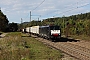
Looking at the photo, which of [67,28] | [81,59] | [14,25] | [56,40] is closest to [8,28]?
[14,25]

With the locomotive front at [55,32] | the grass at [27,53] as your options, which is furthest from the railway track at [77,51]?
the locomotive front at [55,32]

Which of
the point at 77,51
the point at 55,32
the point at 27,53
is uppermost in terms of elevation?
the point at 55,32

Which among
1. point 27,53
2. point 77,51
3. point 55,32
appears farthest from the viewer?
point 55,32

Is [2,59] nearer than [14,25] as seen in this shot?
Yes

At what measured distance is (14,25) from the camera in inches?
5837

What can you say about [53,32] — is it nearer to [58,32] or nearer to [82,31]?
[58,32]

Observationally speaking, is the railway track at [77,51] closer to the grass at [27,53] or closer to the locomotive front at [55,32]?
the grass at [27,53]

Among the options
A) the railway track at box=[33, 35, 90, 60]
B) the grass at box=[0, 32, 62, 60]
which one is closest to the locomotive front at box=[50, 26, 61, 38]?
the railway track at box=[33, 35, 90, 60]

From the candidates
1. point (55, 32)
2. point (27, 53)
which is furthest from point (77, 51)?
point (55, 32)

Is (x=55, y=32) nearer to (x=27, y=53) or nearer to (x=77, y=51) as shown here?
(x=77, y=51)

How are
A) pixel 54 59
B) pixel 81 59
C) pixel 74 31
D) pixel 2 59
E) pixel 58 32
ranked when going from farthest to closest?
pixel 74 31, pixel 58 32, pixel 81 59, pixel 54 59, pixel 2 59

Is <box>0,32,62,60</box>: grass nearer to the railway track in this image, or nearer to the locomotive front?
the railway track

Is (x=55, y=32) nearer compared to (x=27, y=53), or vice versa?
(x=27, y=53)

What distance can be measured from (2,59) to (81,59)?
19.4 feet
